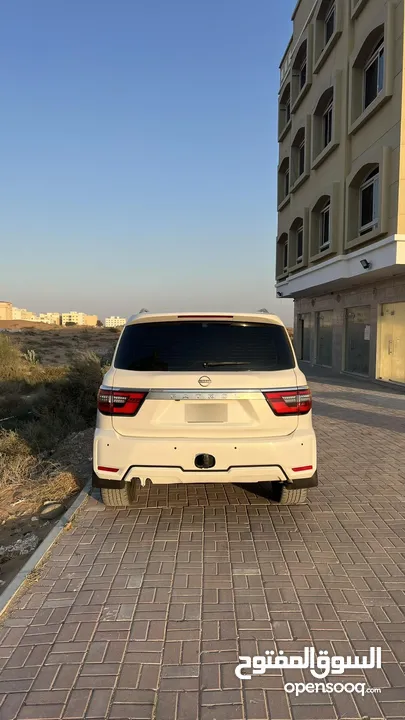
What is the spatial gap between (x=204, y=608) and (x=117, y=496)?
1679mm

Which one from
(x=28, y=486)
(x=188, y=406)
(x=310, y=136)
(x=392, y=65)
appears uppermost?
(x=310, y=136)

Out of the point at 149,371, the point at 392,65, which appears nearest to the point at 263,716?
the point at 149,371

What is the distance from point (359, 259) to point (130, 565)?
1362cm

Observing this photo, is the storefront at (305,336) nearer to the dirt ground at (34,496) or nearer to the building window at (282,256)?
the building window at (282,256)

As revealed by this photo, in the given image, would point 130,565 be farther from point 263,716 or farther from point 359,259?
point 359,259

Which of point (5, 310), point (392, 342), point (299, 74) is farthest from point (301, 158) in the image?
point (5, 310)

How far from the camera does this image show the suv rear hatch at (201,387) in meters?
3.79

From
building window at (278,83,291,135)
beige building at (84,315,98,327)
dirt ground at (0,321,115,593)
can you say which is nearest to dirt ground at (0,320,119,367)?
dirt ground at (0,321,115,593)

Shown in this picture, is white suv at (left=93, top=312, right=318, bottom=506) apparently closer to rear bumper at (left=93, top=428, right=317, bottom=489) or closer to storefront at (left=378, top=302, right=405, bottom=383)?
rear bumper at (left=93, top=428, right=317, bottom=489)

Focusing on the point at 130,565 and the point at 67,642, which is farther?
the point at 130,565

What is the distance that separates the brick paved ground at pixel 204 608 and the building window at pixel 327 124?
61.1ft

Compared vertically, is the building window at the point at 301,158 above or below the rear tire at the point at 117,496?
above

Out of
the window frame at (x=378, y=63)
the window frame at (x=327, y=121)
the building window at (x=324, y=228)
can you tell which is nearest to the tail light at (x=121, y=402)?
the window frame at (x=378, y=63)

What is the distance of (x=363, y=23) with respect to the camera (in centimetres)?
1509
